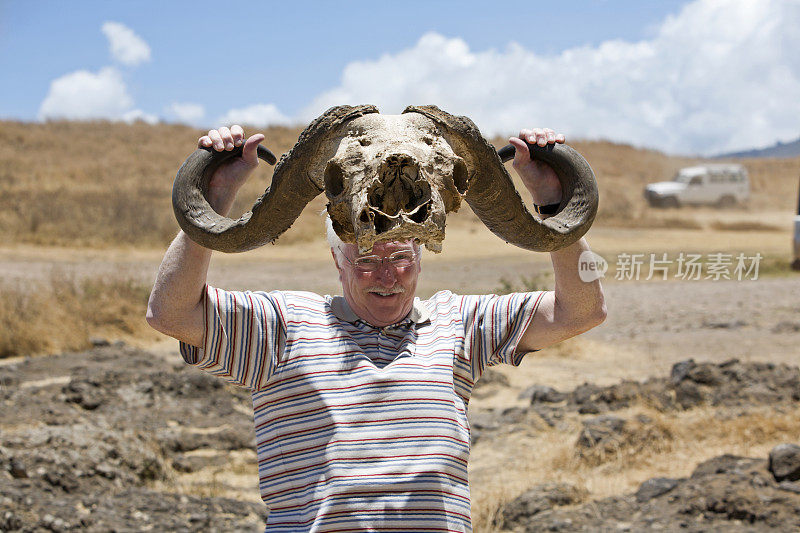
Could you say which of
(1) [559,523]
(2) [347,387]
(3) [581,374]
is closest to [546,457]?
(1) [559,523]

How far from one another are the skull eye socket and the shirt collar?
70cm

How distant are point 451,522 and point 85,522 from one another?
4.08 metres

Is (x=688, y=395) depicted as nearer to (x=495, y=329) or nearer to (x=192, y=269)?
(x=495, y=329)

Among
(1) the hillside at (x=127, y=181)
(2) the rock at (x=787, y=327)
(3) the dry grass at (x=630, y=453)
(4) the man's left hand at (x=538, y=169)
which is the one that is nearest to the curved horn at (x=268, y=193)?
(4) the man's left hand at (x=538, y=169)

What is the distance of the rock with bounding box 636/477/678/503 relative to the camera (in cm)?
678

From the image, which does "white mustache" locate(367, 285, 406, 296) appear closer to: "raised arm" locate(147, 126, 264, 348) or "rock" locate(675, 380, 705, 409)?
"raised arm" locate(147, 126, 264, 348)

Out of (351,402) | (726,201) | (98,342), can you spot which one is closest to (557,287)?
(351,402)

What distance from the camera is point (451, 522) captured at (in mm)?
3027

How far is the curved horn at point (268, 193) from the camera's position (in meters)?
2.84

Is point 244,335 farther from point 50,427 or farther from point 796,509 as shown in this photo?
point 50,427

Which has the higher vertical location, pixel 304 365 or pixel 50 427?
pixel 304 365

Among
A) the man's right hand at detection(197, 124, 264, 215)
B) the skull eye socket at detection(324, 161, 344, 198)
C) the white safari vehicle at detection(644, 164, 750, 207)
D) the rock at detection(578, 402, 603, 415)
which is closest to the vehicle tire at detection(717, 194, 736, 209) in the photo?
the white safari vehicle at detection(644, 164, 750, 207)

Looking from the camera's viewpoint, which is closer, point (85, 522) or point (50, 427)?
point (85, 522)

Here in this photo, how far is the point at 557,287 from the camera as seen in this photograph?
132 inches
